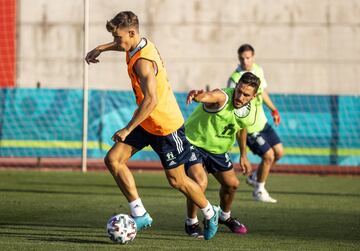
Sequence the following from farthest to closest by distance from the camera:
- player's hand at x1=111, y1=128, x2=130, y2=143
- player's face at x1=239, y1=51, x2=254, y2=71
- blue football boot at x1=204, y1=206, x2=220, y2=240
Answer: player's face at x1=239, y1=51, x2=254, y2=71 → blue football boot at x1=204, y1=206, x2=220, y2=240 → player's hand at x1=111, y1=128, x2=130, y2=143

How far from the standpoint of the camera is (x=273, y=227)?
479 inches

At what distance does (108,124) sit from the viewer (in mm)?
23516

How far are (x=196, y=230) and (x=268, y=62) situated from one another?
19197mm

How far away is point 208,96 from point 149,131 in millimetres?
749

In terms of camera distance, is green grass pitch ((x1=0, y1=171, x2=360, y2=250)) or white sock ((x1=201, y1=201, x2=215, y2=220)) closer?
green grass pitch ((x1=0, y1=171, x2=360, y2=250))

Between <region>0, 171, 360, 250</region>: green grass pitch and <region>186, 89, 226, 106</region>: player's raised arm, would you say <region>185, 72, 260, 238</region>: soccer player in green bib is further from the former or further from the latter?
<region>0, 171, 360, 250</region>: green grass pitch

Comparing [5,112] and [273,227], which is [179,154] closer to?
[273,227]

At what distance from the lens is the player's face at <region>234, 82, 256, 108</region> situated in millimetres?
11162

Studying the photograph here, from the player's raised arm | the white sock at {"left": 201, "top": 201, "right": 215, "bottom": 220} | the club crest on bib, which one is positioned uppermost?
the player's raised arm

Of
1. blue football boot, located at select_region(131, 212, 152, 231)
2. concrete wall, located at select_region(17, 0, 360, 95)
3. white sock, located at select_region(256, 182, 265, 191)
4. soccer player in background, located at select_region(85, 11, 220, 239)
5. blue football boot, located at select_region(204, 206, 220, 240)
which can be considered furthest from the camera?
concrete wall, located at select_region(17, 0, 360, 95)

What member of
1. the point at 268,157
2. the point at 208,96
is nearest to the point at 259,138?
the point at 268,157

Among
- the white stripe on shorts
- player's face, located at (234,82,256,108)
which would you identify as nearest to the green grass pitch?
the white stripe on shorts

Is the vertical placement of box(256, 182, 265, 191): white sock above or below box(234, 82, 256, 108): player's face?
below

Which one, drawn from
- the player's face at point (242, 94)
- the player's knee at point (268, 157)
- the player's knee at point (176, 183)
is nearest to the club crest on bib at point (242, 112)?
the player's face at point (242, 94)
